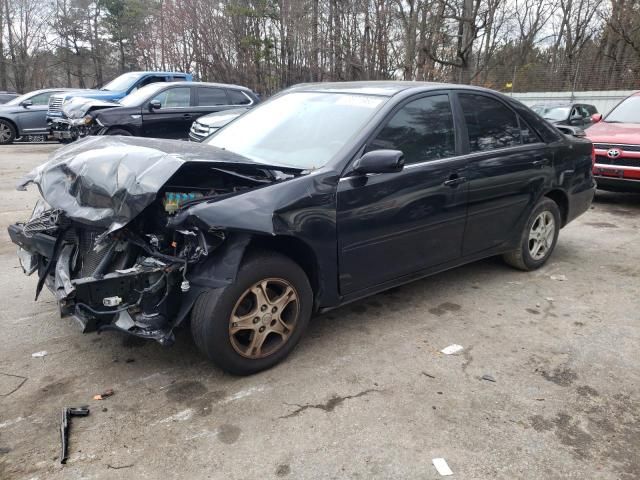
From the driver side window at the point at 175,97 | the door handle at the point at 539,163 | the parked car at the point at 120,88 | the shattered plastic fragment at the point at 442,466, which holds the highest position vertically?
the parked car at the point at 120,88

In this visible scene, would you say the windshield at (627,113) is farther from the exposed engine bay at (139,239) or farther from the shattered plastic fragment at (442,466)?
the shattered plastic fragment at (442,466)

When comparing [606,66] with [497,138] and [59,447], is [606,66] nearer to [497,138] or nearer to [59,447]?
[497,138]


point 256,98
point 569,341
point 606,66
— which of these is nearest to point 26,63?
point 256,98

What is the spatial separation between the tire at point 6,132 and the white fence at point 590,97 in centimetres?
1721

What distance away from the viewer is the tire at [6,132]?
15041 millimetres

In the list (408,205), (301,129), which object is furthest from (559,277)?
(301,129)

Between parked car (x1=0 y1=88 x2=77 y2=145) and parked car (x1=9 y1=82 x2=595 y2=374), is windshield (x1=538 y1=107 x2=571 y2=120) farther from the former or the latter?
parked car (x1=0 y1=88 x2=77 y2=145)

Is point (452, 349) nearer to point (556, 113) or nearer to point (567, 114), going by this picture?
point (567, 114)

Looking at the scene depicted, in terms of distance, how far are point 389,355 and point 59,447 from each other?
193 centimetres

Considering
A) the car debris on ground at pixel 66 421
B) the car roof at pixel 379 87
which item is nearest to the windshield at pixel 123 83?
the car roof at pixel 379 87

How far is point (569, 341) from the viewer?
11.8ft

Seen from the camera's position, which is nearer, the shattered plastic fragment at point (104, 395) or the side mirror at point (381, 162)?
the shattered plastic fragment at point (104, 395)

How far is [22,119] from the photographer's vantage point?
1523 cm

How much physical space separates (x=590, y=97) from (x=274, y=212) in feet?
68.3
